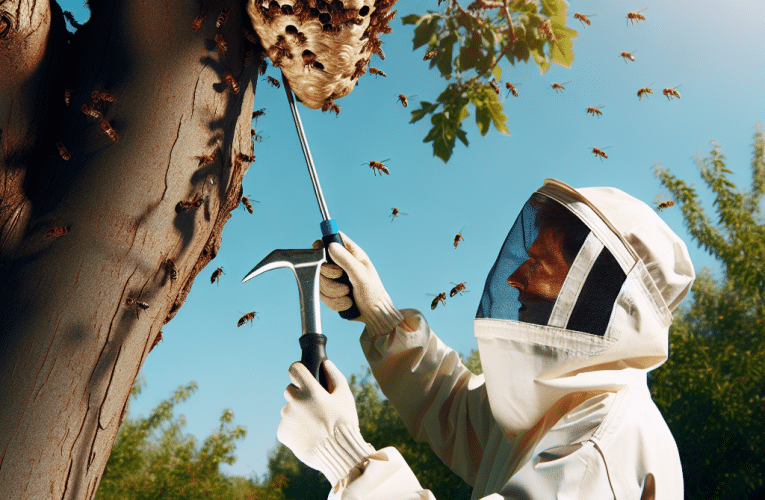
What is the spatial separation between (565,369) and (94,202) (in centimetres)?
173

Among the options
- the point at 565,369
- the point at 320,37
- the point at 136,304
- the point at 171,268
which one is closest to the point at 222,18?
the point at 320,37

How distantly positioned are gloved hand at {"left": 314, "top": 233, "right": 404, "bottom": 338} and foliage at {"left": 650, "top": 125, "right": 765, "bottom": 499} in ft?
33.1

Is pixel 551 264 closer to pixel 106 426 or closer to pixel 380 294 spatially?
pixel 380 294

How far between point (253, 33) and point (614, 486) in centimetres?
194

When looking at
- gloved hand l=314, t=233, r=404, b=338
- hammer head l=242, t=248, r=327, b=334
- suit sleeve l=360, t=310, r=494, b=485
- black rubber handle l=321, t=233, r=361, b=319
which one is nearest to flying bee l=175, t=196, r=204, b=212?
hammer head l=242, t=248, r=327, b=334

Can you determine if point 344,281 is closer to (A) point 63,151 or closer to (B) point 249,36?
(B) point 249,36

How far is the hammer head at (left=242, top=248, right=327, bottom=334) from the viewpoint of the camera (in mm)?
2049

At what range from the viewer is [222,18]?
67.1 inches

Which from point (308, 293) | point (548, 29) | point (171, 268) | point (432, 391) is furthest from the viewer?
point (548, 29)

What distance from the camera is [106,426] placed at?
1.50 m

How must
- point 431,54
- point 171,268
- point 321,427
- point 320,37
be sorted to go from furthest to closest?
point 431,54
point 321,427
point 320,37
point 171,268

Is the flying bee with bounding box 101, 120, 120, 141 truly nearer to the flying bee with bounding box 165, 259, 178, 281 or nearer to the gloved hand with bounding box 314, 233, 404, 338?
the flying bee with bounding box 165, 259, 178, 281

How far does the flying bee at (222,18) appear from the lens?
170 cm

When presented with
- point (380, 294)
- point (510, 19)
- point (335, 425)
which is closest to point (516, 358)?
point (335, 425)
